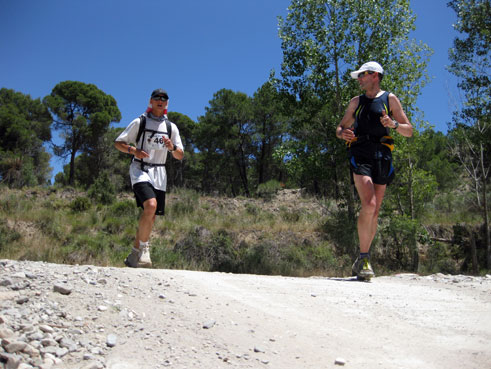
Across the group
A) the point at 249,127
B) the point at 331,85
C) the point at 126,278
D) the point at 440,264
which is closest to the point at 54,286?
the point at 126,278

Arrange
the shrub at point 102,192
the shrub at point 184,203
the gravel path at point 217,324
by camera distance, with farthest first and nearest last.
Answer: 1. the shrub at point 102,192
2. the shrub at point 184,203
3. the gravel path at point 217,324

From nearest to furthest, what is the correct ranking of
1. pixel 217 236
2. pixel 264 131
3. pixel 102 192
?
pixel 217 236
pixel 102 192
pixel 264 131

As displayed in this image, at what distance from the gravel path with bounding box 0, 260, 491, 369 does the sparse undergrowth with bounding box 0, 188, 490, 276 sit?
510 cm

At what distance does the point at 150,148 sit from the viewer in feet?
18.3

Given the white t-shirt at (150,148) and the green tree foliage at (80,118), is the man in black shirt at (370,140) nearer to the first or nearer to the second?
the white t-shirt at (150,148)

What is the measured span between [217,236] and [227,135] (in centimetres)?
2112

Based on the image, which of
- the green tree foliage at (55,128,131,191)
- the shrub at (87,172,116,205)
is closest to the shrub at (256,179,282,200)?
the shrub at (87,172,116,205)

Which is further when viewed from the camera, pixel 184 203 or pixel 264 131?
pixel 264 131

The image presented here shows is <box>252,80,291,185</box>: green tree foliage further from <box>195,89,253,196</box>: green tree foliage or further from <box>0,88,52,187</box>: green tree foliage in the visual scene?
<box>0,88,52,187</box>: green tree foliage

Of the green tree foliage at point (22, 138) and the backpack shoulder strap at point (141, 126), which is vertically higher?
the green tree foliage at point (22, 138)

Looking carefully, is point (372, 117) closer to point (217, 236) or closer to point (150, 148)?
point (150, 148)

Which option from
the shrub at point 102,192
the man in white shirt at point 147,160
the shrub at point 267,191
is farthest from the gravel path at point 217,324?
the shrub at point 267,191

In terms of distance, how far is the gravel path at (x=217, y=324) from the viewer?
293 centimetres

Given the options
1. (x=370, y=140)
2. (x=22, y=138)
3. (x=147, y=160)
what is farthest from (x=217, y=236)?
(x=22, y=138)
